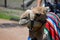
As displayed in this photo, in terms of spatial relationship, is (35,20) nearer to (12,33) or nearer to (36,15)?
(36,15)

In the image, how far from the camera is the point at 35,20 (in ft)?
7.36

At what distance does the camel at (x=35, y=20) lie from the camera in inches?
86.6

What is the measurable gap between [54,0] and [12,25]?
624cm

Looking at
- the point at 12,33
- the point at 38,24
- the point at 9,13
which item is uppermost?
the point at 38,24

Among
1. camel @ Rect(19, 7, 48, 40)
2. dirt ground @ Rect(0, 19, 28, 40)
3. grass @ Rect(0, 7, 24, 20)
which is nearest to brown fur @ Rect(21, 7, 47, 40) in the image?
camel @ Rect(19, 7, 48, 40)

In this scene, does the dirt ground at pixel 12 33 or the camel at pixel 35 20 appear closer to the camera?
the camel at pixel 35 20

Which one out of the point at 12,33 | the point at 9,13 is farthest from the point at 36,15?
the point at 9,13

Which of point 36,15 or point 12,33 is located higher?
point 36,15

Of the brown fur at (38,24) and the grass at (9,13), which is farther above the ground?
the brown fur at (38,24)

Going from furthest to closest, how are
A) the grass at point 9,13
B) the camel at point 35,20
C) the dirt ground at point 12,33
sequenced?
the grass at point 9,13 → the dirt ground at point 12,33 → the camel at point 35,20

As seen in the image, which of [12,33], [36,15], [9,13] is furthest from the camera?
[9,13]

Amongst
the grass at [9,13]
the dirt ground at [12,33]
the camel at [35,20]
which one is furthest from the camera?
the grass at [9,13]

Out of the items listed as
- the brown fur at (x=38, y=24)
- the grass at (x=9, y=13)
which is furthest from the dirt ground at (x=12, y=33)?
the brown fur at (x=38, y=24)

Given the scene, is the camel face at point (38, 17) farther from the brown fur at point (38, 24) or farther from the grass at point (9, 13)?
the grass at point (9, 13)
